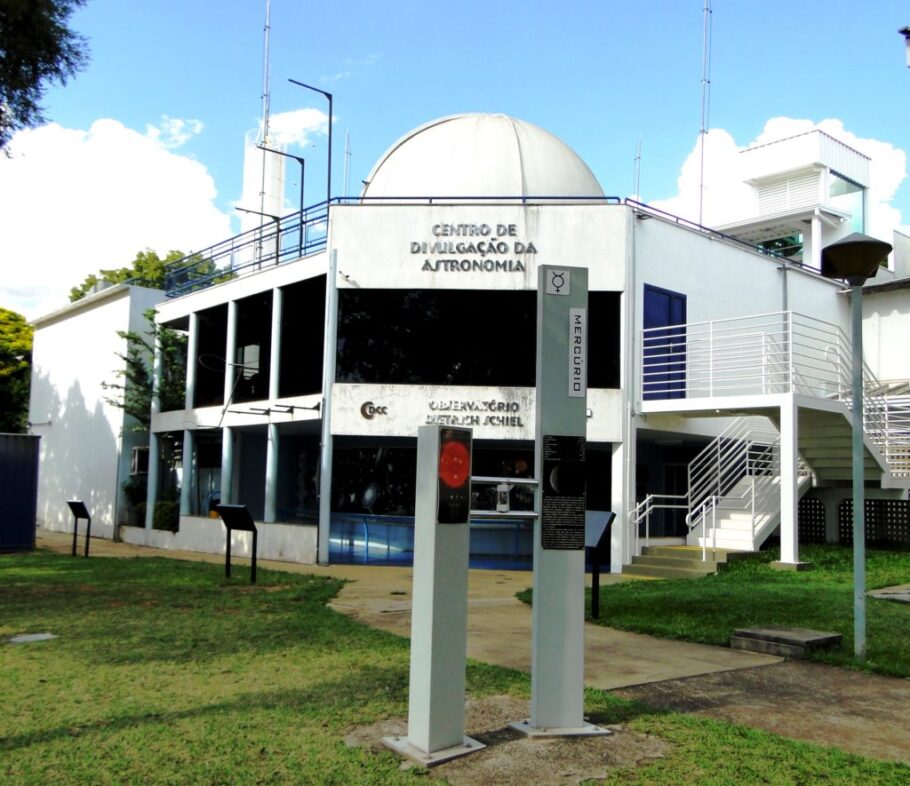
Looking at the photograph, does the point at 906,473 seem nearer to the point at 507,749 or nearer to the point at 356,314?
the point at 356,314

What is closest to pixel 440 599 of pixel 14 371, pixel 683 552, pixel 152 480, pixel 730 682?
Answer: pixel 730 682

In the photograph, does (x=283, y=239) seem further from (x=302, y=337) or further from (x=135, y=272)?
(x=135, y=272)

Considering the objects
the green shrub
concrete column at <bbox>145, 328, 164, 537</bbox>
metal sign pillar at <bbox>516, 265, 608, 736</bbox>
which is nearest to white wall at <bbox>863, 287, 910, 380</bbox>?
the green shrub

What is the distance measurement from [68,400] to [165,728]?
25012 millimetres

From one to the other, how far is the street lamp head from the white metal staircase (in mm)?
8143

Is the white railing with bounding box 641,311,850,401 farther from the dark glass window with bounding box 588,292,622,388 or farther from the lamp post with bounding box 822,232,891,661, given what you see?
the lamp post with bounding box 822,232,891,661

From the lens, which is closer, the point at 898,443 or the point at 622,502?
the point at 622,502

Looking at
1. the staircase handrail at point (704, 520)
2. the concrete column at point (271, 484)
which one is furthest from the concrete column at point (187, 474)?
the staircase handrail at point (704, 520)

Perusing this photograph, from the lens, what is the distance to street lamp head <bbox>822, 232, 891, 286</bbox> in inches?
303

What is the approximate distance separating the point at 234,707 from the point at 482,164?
1550cm

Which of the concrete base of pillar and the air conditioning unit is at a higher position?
→ the air conditioning unit

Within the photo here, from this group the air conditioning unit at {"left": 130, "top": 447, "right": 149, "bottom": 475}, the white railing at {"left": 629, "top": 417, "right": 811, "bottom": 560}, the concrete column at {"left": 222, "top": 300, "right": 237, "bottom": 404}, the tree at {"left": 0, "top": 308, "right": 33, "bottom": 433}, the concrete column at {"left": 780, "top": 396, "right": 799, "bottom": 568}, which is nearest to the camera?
the concrete column at {"left": 780, "top": 396, "right": 799, "bottom": 568}

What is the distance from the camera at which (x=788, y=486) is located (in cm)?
1551

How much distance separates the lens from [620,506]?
56.3 ft
